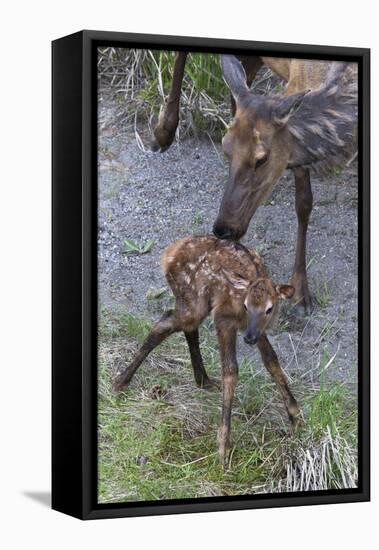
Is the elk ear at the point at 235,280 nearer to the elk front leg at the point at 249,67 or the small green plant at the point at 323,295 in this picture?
the small green plant at the point at 323,295

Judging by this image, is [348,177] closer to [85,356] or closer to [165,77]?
[165,77]

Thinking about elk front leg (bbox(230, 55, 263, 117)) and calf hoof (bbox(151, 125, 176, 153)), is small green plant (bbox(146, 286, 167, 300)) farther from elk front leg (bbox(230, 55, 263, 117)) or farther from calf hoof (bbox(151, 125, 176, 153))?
elk front leg (bbox(230, 55, 263, 117))

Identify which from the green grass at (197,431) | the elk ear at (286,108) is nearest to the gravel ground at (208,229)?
the green grass at (197,431)

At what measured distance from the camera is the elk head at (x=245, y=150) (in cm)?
774

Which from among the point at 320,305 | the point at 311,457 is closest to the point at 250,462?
the point at 311,457

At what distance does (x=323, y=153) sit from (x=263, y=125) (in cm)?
41

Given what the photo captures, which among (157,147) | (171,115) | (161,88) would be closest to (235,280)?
(157,147)

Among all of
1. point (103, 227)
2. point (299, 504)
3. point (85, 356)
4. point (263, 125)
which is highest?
point (263, 125)

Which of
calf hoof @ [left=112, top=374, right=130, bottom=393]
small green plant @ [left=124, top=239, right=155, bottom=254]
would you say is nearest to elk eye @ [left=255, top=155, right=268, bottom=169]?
small green plant @ [left=124, top=239, right=155, bottom=254]

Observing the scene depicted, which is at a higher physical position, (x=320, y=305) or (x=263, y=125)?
(x=263, y=125)

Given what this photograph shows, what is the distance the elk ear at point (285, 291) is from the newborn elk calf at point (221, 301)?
1.7 inches

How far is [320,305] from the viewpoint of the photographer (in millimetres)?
8023

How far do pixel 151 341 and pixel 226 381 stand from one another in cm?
44

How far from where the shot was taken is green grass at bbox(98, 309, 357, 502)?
24.5 feet
